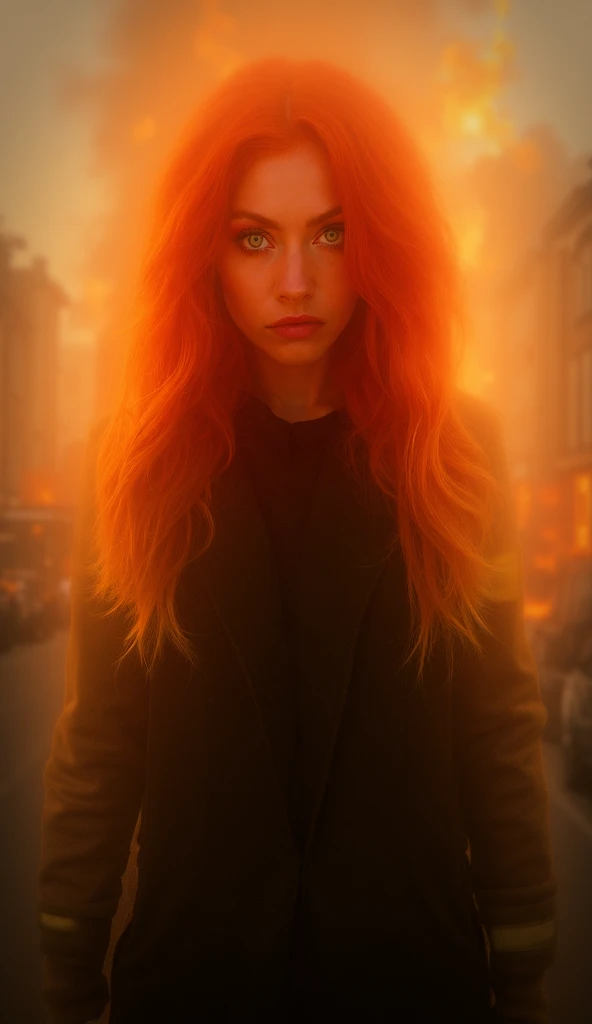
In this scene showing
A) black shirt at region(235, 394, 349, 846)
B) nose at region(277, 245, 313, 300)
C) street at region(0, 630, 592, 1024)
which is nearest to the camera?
nose at region(277, 245, 313, 300)

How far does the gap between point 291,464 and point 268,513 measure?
83 mm

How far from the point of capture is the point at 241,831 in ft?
3.22

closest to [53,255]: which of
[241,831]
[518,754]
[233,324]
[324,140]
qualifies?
[233,324]

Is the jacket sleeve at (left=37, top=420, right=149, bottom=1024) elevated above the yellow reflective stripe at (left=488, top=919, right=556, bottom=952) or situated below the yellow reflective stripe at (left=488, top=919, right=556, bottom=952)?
above

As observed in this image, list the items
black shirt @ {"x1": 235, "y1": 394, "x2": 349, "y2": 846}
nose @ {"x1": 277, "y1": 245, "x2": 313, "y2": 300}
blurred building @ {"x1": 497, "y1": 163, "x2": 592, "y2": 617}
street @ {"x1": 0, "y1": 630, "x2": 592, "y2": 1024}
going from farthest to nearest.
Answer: blurred building @ {"x1": 497, "y1": 163, "x2": 592, "y2": 617}
street @ {"x1": 0, "y1": 630, "x2": 592, "y2": 1024}
black shirt @ {"x1": 235, "y1": 394, "x2": 349, "y2": 846}
nose @ {"x1": 277, "y1": 245, "x2": 313, "y2": 300}

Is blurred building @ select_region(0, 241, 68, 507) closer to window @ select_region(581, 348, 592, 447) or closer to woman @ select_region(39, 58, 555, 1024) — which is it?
woman @ select_region(39, 58, 555, 1024)

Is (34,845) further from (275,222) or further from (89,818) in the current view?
(275,222)

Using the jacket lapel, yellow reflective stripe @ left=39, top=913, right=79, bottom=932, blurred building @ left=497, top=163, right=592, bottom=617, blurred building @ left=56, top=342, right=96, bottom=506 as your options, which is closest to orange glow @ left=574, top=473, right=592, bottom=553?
blurred building @ left=497, top=163, right=592, bottom=617

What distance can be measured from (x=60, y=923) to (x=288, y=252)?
0.98 metres

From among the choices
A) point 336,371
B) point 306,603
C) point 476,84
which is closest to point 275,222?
point 336,371

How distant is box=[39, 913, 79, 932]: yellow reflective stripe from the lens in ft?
3.32

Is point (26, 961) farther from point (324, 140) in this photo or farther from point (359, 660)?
point (324, 140)

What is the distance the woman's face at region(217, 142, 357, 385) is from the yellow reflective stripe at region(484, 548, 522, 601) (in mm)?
410

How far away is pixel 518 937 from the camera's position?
1.00 meters
